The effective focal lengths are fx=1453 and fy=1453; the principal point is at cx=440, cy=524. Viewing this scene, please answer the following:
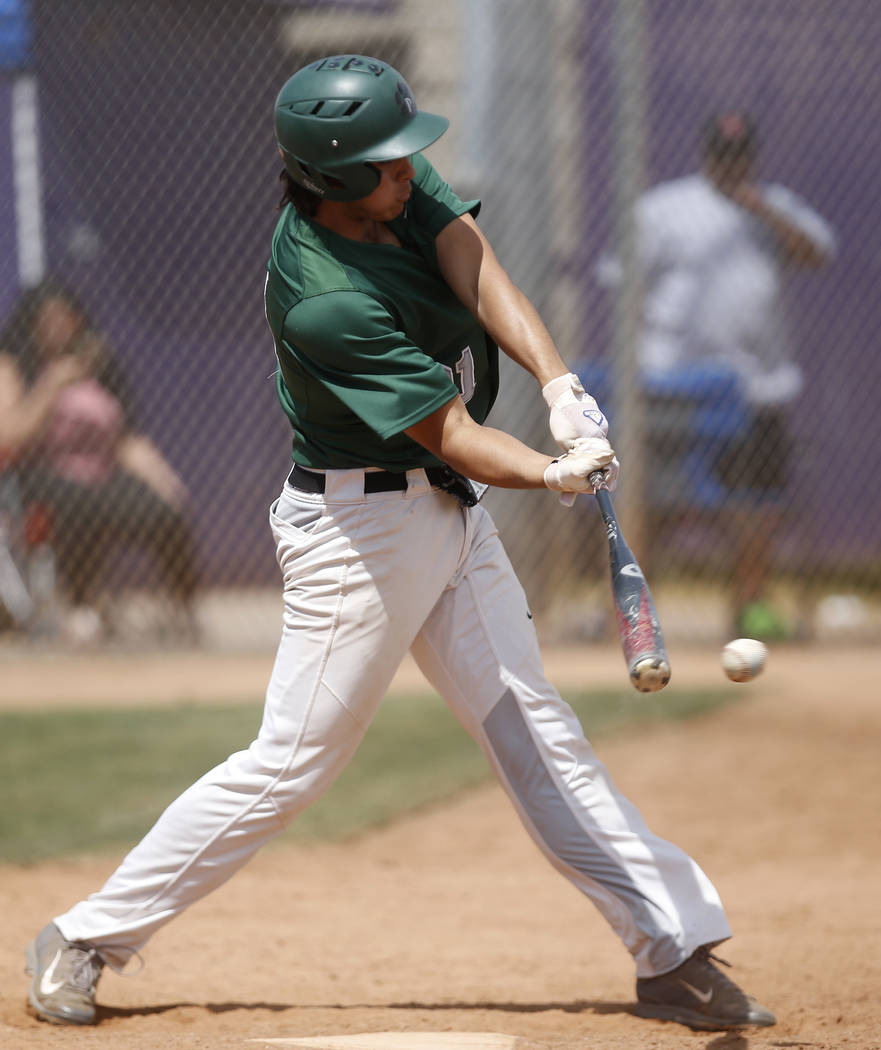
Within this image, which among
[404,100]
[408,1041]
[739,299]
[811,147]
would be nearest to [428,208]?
[404,100]

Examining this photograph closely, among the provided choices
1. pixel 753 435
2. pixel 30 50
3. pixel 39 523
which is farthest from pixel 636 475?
pixel 30 50

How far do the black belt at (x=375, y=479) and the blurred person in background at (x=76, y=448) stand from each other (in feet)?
14.6

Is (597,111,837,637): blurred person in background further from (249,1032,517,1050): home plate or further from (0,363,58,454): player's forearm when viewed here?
(249,1032,517,1050): home plate

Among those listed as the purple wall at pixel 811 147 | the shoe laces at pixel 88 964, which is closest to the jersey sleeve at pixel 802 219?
Result: the purple wall at pixel 811 147

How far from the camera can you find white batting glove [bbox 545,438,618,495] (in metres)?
2.50

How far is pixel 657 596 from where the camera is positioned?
746 cm

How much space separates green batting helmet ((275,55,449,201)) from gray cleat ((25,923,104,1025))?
1.59 metres

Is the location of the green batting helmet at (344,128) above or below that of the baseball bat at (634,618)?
above

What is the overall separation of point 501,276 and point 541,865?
8.04 feet

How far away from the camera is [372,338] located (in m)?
2.60

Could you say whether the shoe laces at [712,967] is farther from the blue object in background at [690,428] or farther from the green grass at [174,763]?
the blue object in background at [690,428]

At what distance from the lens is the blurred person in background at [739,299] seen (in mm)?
6840

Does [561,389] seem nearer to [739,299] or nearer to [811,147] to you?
[739,299]

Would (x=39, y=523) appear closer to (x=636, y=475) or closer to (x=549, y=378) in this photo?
(x=636, y=475)
